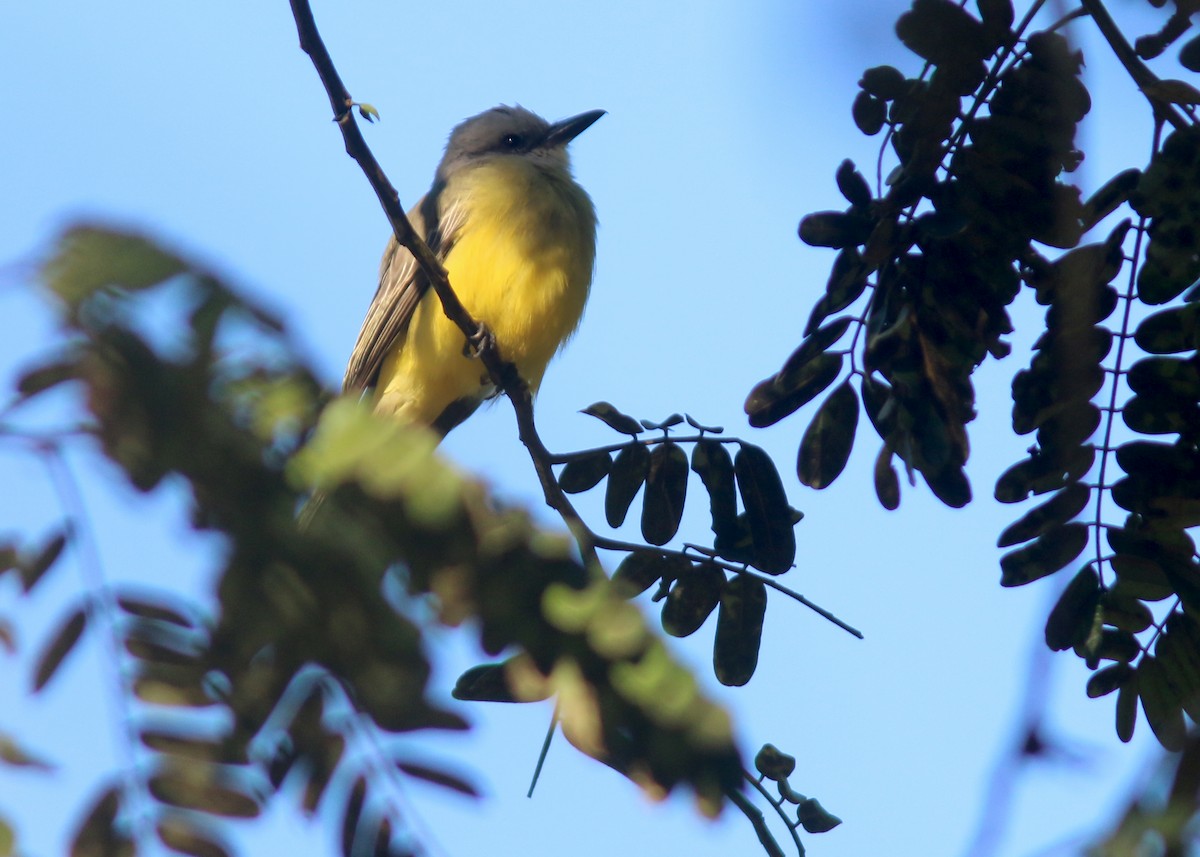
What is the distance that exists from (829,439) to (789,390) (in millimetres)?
156

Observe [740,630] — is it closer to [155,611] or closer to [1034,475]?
[1034,475]

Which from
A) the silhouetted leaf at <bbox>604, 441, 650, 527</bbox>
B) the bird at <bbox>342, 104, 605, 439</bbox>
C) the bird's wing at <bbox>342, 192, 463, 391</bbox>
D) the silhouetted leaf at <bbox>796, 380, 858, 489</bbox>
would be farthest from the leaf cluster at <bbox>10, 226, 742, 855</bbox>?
the bird's wing at <bbox>342, 192, 463, 391</bbox>

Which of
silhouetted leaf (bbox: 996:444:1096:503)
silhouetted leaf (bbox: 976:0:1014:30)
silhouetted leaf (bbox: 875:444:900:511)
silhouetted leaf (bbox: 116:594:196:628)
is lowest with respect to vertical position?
silhouetted leaf (bbox: 116:594:196:628)

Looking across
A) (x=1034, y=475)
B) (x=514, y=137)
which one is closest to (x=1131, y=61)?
(x=1034, y=475)

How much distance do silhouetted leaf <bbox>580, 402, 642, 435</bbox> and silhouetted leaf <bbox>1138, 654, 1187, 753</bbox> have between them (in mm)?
1545

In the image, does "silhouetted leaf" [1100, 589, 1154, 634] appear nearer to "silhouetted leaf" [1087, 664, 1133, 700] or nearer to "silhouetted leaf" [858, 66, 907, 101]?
"silhouetted leaf" [1087, 664, 1133, 700]

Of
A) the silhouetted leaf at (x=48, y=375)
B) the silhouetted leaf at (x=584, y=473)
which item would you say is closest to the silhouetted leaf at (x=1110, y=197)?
the silhouetted leaf at (x=584, y=473)

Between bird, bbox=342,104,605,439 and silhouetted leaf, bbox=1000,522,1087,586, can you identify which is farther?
bird, bbox=342,104,605,439

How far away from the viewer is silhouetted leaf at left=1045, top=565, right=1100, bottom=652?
3043 mm

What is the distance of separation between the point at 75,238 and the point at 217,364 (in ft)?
0.60

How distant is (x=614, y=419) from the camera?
3971 mm

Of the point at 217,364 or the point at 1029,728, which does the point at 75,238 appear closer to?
the point at 217,364

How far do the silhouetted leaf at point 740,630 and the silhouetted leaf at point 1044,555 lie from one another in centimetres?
69

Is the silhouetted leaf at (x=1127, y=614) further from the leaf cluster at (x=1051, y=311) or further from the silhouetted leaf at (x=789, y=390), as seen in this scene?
the silhouetted leaf at (x=789, y=390)
